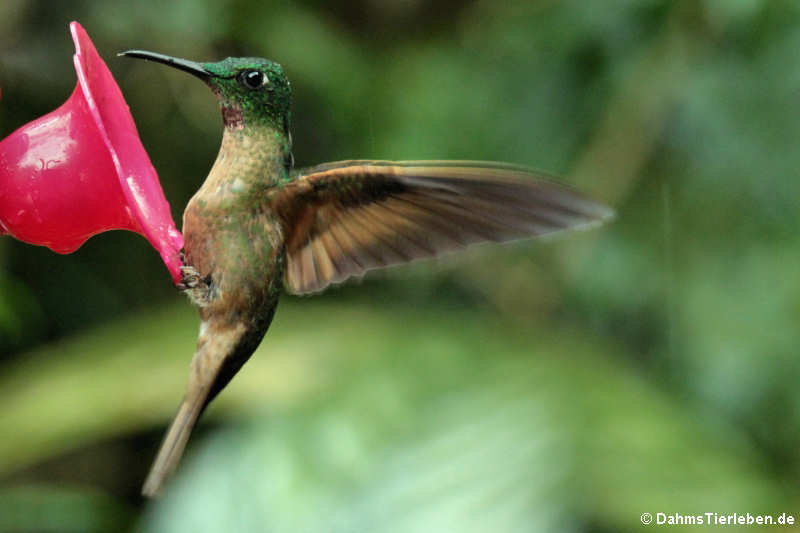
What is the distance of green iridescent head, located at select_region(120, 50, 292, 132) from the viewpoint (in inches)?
62.6

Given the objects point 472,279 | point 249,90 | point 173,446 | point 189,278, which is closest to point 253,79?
point 249,90

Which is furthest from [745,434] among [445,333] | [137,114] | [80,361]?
[137,114]

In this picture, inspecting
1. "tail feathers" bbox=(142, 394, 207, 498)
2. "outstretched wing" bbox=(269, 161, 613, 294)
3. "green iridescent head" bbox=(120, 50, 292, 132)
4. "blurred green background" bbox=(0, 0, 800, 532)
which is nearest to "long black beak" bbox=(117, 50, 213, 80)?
"green iridescent head" bbox=(120, 50, 292, 132)

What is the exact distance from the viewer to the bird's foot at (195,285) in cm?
155

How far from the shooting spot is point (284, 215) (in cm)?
173

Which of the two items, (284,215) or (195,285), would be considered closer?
(195,285)

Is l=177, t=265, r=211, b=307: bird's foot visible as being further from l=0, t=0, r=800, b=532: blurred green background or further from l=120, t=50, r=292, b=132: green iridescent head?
l=0, t=0, r=800, b=532: blurred green background

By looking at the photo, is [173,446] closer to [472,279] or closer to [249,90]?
[249,90]

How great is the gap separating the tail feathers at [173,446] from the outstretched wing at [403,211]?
0.37 meters

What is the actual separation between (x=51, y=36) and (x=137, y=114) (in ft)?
1.43

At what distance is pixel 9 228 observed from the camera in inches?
62.0

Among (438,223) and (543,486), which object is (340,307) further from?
(438,223)

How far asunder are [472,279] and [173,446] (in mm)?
2661

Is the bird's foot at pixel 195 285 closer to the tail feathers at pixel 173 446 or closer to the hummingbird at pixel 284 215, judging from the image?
the hummingbird at pixel 284 215
